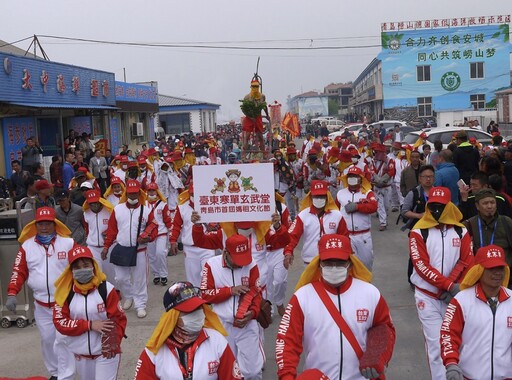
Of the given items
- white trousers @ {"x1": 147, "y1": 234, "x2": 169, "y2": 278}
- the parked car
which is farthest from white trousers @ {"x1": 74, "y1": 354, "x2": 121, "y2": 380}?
the parked car

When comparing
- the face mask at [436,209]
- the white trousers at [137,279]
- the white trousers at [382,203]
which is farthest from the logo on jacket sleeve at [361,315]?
the white trousers at [382,203]

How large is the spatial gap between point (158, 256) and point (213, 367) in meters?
7.21

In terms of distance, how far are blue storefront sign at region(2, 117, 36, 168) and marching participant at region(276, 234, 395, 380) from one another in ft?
54.9

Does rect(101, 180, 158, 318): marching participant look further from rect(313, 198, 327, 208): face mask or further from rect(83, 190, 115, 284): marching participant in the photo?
rect(313, 198, 327, 208): face mask

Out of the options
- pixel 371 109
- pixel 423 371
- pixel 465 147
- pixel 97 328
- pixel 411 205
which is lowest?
pixel 423 371

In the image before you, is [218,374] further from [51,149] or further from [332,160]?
[51,149]

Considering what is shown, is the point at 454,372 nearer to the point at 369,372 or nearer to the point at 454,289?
the point at 369,372

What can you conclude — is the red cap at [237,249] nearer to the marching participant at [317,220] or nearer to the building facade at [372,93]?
the marching participant at [317,220]

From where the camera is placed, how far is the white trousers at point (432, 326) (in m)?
6.02

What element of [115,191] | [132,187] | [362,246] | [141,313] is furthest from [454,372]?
[115,191]

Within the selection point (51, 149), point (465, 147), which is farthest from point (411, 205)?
point (51, 149)

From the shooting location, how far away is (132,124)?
35219mm

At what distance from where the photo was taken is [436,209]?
21.0ft

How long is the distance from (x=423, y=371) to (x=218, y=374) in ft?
11.8
